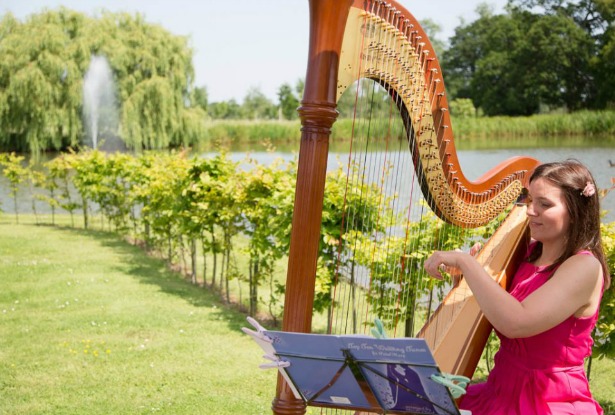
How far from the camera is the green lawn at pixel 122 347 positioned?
4.10 m

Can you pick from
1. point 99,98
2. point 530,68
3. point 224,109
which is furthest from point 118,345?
point 224,109

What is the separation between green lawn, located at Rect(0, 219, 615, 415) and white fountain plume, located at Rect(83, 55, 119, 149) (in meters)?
12.6

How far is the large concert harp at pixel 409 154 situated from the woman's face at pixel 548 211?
424mm

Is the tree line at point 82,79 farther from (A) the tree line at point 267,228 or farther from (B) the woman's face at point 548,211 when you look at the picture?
(B) the woman's face at point 548,211

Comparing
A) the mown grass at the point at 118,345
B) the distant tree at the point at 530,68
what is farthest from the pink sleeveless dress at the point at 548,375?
the distant tree at the point at 530,68

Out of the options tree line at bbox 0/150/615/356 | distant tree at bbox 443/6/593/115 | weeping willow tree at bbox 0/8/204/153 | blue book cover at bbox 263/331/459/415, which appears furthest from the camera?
distant tree at bbox 443/6/593/115

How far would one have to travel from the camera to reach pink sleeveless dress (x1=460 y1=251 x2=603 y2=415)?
2.12 metres

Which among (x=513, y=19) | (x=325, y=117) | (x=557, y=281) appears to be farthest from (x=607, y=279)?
(x=513, y=19)

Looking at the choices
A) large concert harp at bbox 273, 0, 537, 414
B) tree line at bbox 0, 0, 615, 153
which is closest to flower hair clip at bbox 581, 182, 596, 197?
large concert harp at bbox 273, 0, 537, 414

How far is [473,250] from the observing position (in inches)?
112

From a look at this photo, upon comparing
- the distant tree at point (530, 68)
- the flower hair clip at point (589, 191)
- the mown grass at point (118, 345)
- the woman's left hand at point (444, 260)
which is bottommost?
the mown grass at point (118, 345)

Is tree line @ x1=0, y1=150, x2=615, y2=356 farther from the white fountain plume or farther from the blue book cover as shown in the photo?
the white fountain plume

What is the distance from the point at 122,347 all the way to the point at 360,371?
11.9 feet

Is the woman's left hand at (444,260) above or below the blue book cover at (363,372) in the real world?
above
